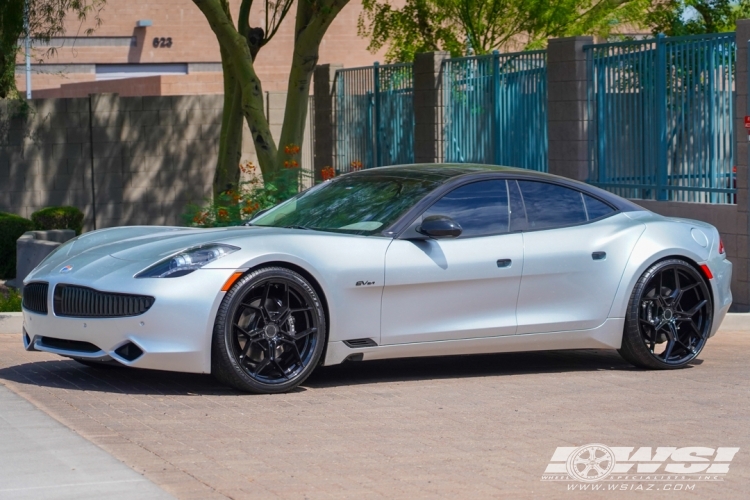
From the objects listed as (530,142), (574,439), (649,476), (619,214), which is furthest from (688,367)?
(530,142)

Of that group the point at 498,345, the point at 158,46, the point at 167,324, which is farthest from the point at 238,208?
the point at 158,46

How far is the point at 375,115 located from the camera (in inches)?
803

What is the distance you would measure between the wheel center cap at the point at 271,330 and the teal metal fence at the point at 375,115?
11.1 meters

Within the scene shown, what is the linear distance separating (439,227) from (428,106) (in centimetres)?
1079

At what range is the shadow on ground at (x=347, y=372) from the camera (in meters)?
7.45

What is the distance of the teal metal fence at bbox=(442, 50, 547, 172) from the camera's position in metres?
15.4

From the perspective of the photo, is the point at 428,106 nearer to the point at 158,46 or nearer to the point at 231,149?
the point at 231,149

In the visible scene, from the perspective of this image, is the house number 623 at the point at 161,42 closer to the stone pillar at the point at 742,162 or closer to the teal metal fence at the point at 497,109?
the teal metal fence at the point at 497,109

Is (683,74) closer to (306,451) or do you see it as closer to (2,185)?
(306,451)

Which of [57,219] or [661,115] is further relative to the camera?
[57,219]

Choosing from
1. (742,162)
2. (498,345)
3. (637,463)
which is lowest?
(637,463)

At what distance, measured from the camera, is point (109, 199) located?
66.4ft

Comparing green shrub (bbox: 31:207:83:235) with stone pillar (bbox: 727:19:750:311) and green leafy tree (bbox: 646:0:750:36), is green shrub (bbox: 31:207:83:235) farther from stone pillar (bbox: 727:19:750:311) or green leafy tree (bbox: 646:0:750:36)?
green leafy tree (bbox: 646:0:750:36)

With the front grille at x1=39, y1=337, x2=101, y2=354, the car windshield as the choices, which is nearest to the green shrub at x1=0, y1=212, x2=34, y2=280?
the car windshield
